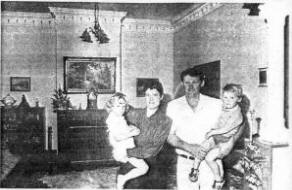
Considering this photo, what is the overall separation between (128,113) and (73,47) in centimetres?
84

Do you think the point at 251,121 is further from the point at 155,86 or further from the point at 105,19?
the point at 105,19

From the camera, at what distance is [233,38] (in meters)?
2.48

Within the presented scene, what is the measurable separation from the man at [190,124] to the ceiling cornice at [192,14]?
489 millimetres

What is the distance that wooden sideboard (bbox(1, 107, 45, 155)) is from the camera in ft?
8.50

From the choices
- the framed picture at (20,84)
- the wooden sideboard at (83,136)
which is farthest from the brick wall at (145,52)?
the framed picture at (20,84)

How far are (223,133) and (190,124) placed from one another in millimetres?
303

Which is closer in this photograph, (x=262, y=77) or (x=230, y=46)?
(x=262, y=77)

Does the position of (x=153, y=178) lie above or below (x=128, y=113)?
below

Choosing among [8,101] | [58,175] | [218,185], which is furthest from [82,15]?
[218,185]

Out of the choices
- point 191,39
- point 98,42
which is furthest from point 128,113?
point 191,39

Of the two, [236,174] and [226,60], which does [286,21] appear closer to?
[226,60]

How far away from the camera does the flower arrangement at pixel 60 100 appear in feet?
8.58

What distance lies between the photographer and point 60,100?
2.63 metres

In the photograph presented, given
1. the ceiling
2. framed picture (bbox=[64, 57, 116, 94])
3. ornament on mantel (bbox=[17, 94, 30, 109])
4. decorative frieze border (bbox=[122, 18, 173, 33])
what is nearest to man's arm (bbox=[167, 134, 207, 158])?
framed picture (bbox=[64, 57, 116, 94])
